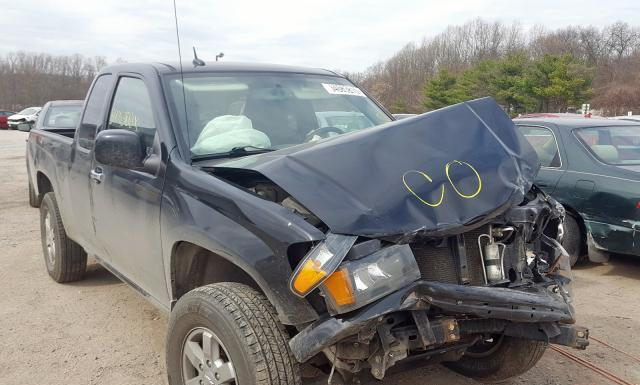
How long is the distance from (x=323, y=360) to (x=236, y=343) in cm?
40

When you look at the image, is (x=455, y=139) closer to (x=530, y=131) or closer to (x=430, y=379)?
(x=430, y=379)

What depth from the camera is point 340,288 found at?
2.12 meters

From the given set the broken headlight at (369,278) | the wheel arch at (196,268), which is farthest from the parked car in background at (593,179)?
the wheel arch at (196,268)

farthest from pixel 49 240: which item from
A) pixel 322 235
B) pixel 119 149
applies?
pixel 322 235

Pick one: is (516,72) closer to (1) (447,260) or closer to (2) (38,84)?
(1) (447,260)

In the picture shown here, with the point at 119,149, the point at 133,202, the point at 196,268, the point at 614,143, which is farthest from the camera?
the point at 614,143

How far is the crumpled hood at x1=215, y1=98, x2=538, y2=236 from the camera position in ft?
7.70

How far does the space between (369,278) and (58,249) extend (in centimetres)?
384

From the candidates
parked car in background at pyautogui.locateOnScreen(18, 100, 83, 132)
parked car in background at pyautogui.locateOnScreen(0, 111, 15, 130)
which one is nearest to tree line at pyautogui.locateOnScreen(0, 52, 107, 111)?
parked car in background at pyautogui.locateOnScreen(0, 111, 15, 130)

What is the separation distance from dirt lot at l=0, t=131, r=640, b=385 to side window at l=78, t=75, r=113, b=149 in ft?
4.55

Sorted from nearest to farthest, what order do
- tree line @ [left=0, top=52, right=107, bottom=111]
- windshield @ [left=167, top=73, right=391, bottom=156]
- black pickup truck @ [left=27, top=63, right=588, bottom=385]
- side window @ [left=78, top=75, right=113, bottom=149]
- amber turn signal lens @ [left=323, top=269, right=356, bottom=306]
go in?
amber turn signal lens @ [left=323, top=269, right=356, bottom=306] < black pickup truck @ [left=27, top=63, right=588, bottom=385] < windshield @ [left=167, top=73, right=391, bottom=156] < side window @ [left=78, top=75, right=113, bottom=149] < tree line @ [left=0, top=52, right=107, bottom=111]

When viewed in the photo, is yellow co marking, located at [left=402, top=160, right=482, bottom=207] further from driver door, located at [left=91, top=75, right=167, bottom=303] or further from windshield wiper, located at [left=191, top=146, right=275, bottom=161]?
driver door, located at [left=91, top=75, right=167, bottom=303]

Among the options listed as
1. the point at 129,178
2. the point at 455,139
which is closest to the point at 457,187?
the point at 455,139

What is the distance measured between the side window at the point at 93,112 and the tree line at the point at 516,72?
252 inches
